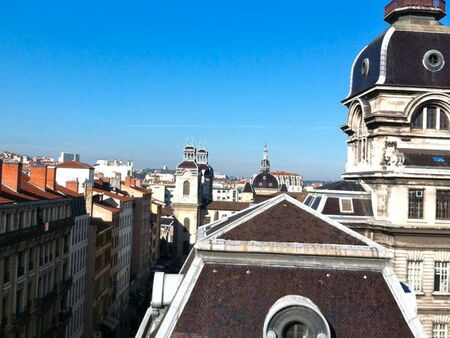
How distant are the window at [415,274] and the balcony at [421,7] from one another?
62.1 ft

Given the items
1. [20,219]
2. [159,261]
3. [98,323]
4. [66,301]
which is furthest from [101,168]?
[20,219]

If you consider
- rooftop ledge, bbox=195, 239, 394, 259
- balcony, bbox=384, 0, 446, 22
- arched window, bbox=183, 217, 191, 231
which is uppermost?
balcony, bbox=384, 0, 446, 22

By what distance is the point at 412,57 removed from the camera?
41.5 meters

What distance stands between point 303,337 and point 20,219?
27.6m

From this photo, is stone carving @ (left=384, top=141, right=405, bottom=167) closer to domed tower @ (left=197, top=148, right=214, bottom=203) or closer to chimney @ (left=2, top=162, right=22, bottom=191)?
chimney @ (left=2, top=162, right=22, bottom=191)

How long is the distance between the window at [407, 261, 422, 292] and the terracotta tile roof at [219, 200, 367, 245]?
1887 cm

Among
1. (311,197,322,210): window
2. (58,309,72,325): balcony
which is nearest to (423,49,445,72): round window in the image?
(311,197,322,210): window

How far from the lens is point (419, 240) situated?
38531 millimetres

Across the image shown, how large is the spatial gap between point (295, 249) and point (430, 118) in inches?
996

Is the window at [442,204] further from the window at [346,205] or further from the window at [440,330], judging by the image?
the window at [440,330]

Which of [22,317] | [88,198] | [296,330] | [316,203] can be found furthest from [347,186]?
[88,198]

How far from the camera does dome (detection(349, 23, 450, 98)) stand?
40781 mm

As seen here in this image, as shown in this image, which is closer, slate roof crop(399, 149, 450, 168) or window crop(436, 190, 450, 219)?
window crop(436, 190, 450, 219)

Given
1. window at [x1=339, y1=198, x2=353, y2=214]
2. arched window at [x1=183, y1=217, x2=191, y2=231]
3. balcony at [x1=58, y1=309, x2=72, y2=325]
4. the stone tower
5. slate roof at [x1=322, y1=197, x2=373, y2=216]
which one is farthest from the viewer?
arched window at [x1=183, y1=217, x2=191, y2=231]
